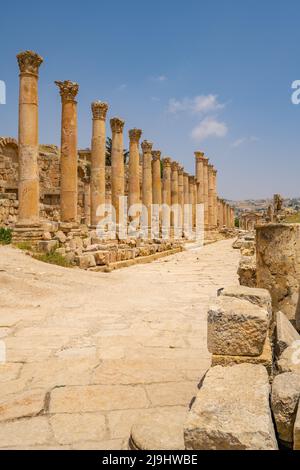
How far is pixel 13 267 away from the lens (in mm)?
9289

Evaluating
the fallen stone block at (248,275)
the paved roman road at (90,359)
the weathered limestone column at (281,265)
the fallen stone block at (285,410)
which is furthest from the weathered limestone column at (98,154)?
the fallen stone block at (285,410)

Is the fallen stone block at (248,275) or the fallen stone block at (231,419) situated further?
the fallen stone block at (248,275)

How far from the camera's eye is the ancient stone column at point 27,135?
1348cm

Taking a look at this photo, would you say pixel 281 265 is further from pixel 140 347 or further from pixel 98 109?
pixel 98 109

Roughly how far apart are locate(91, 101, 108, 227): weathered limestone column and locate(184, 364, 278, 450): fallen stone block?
52.3 ft

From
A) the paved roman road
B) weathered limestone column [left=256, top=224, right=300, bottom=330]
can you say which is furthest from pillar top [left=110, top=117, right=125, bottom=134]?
weathered limestone column [left=256, top=224, right=300, bottom=330]

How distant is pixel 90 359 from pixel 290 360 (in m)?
2.04

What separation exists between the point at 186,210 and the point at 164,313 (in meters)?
32.0

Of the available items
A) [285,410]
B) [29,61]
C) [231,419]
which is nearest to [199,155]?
[29,61]

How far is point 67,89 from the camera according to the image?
15750 mm

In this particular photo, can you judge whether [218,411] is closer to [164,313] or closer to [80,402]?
[80,402]

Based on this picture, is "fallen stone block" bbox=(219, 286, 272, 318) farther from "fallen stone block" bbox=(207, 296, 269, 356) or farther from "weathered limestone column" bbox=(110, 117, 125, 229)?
"weathered limestone column" bbox=(110, 117, 125, 229)

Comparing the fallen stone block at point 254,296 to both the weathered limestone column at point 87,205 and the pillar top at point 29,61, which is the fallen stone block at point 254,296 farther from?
the weathered limestone column at point 87,205

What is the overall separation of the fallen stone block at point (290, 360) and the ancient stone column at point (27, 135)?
11.3 m
